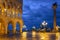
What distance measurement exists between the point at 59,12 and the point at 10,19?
132 ft

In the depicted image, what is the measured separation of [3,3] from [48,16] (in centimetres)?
4014

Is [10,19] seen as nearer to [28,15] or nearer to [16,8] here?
[16,8]

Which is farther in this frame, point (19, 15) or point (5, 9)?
point (19, 15)

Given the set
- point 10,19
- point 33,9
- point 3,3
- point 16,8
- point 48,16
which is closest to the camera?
point 3,3

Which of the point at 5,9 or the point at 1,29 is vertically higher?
the point at 5,9

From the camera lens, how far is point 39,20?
73.5 m

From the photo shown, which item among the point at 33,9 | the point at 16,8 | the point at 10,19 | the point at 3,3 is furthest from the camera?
the point at 33,9

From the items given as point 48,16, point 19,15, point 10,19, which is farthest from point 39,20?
point 10,19

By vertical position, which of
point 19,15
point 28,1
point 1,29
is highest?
point 28,1

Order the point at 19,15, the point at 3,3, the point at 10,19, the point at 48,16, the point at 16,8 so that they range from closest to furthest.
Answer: the point at 3,3 → the point at 10,19 → the point at 16,8 → the point at 19,15 → the point at 48,16

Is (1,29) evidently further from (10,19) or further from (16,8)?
(16,8)

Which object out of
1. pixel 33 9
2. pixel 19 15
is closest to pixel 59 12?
pixel 33 9

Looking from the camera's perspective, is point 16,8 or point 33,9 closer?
point 16,8

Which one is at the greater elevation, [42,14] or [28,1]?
[28,1]
